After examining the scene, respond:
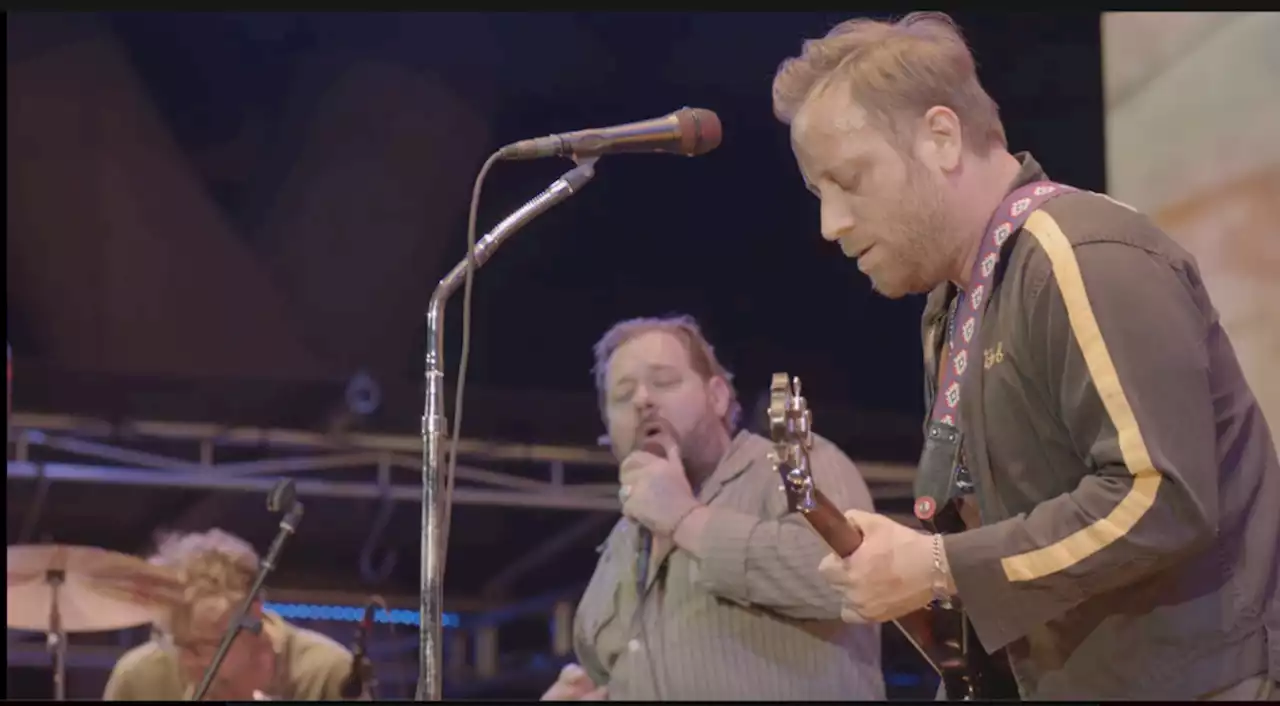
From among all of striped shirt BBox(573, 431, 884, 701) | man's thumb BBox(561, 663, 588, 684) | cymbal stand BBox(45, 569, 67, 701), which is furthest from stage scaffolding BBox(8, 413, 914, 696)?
striped shirt BBox(573, 431, 884, 701)

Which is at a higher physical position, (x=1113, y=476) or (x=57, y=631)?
(x=1113, y=476)

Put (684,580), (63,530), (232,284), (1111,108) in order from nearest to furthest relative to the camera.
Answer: (684,580) < (1111,108) < (232,284) < (63,530)

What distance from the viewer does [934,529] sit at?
2.07 m

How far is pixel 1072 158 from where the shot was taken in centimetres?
420

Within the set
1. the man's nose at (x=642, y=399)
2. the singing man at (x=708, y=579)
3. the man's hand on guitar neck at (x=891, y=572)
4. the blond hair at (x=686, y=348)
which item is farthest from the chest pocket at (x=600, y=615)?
the man's hand on guitar neck at (x=891, y=572)

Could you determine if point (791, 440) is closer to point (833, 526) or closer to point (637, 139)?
point (833, 526)

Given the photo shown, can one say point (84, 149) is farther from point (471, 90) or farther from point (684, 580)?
point (684, 580)

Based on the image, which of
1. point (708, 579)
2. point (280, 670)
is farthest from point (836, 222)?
→ point (280, 670)

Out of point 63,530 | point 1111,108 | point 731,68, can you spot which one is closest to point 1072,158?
point 1111,108

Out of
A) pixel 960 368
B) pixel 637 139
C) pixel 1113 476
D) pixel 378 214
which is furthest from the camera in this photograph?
pixel 378 214

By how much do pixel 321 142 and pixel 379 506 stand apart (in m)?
1.23

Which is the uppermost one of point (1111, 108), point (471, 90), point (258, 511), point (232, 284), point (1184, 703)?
point (471, 90)

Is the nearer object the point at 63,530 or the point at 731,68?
the point at 731,68

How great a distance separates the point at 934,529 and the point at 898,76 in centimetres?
65
